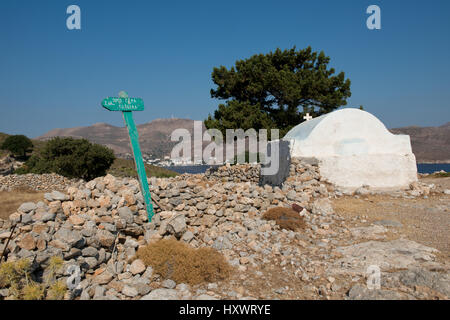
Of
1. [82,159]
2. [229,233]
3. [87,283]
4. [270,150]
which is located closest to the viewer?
[87,283]

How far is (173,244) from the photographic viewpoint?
4824mm

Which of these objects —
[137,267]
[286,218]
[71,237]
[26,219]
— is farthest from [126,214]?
[286,218]

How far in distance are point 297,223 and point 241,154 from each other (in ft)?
41.0

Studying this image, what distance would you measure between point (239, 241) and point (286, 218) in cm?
153

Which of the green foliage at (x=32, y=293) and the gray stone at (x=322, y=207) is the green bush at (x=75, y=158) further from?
the green foliage at (x=32, y=293)

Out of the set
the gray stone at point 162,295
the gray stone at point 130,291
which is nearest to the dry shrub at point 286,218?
the gray stone at point 162,295

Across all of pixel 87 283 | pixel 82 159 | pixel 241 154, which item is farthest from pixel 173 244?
pixel 82 159

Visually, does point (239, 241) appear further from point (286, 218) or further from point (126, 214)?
point (126, 214)

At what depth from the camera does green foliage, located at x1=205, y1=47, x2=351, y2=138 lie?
67.4 feet

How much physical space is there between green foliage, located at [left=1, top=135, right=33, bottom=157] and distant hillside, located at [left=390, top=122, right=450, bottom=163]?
65.4m

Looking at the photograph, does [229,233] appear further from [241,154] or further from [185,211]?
[241,154]

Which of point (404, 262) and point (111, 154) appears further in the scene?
point (111, 154)

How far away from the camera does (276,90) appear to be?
21703 mm

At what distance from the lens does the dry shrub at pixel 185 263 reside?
4.27 meters
